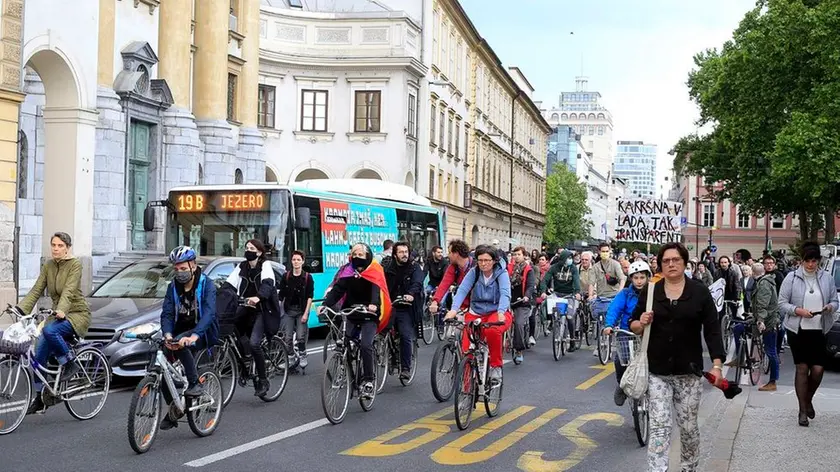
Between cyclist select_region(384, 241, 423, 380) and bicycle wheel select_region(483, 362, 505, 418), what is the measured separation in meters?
2.17

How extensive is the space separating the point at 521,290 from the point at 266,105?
30449 mm

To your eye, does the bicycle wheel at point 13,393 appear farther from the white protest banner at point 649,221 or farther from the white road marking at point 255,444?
the white protest banner at point 649,221

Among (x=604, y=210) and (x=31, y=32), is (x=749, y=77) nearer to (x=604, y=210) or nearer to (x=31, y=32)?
(x=31, y=32)

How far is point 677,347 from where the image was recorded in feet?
23.0

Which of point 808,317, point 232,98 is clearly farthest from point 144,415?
point 232,98

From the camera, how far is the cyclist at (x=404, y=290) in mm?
13203

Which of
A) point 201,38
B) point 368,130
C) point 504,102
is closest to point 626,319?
point 201,38

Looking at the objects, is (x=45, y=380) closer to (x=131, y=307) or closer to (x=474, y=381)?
(x=131, y=307)

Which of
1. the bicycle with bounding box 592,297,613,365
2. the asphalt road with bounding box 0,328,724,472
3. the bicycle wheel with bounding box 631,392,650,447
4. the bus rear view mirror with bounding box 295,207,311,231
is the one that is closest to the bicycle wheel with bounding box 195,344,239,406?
the asphalt road with bounding box 0,328,724,472

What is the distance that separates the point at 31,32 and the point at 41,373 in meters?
15.0

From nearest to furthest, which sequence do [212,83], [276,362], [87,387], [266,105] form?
[87,387] < [276,362] < [212,83] < [266,105]

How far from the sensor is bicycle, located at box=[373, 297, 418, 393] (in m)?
12.6

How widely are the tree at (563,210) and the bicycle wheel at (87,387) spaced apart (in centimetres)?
9380

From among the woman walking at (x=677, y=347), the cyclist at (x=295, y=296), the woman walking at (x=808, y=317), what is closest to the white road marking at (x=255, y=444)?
the woman walking at (x=677, y=347)
